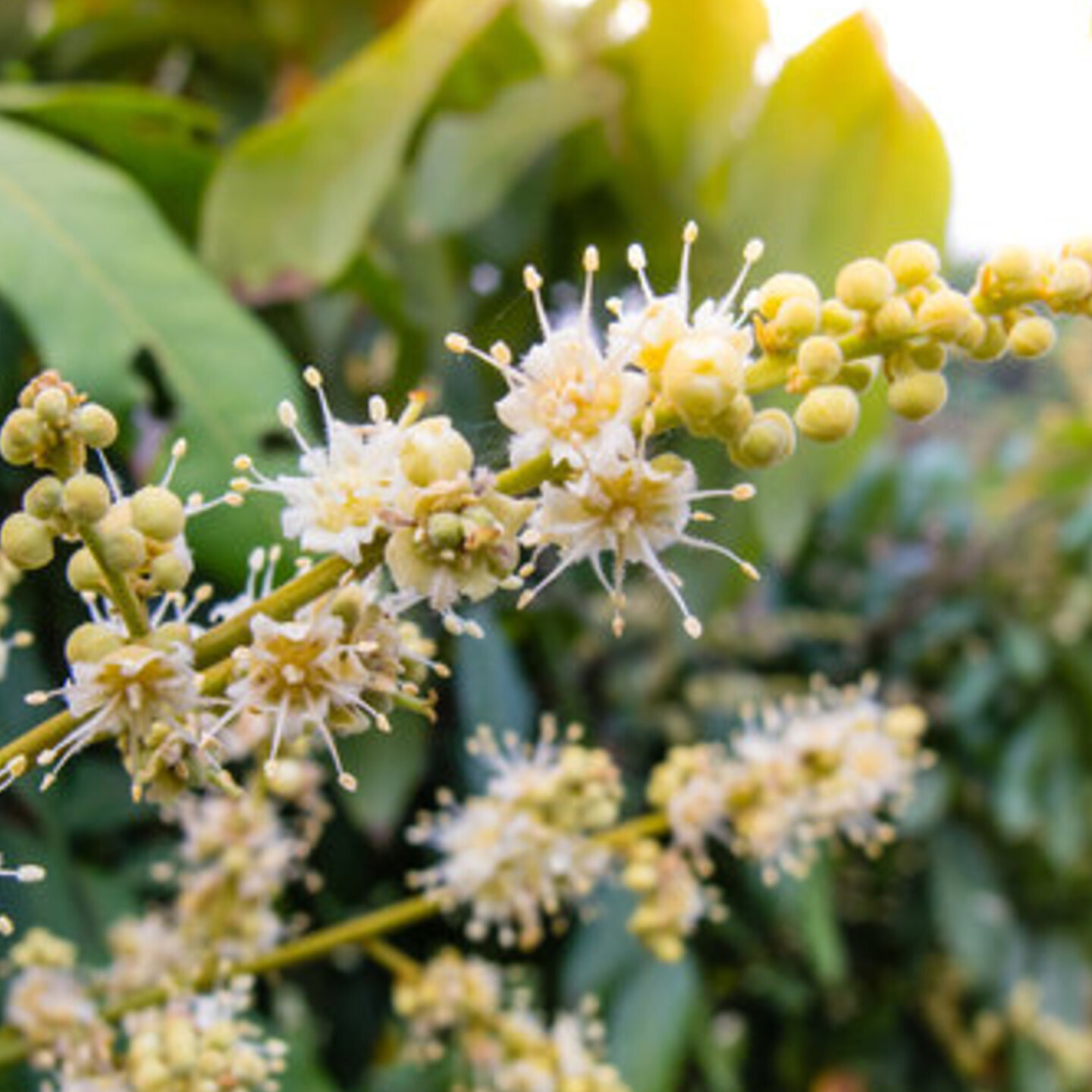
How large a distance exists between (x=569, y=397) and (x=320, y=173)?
64 cm

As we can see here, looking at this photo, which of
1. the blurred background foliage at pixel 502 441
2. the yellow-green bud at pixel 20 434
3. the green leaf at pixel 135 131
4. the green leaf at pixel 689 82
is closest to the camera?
the yellow-green bud at pixel 20 434

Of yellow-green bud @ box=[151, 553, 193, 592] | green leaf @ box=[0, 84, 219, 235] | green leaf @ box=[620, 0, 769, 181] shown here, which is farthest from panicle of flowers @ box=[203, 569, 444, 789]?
green leaf @ box=[620, 0, 769, 181]

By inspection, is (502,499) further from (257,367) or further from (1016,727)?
(1016,727)

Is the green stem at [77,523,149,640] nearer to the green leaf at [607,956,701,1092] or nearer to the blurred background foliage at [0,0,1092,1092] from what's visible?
the blurred background foliage at [0,0,1092,1092]

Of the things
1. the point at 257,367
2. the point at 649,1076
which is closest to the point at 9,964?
the point at 257,367

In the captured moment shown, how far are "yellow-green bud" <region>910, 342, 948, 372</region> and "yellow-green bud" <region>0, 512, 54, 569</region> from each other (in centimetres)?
30

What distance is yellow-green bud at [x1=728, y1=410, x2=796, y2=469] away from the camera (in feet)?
1.51

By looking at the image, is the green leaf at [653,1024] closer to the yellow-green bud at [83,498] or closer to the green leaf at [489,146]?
the green leaf at [489,146]

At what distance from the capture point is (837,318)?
1.61ft

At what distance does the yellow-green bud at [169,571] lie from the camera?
0.49m

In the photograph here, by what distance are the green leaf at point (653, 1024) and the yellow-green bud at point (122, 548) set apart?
0.82 m

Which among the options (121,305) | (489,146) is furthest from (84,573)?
(489,146)

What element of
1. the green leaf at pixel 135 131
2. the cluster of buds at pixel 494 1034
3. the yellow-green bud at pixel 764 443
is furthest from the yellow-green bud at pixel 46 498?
the green leaf at pixel 135 131

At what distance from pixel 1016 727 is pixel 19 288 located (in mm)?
1352
